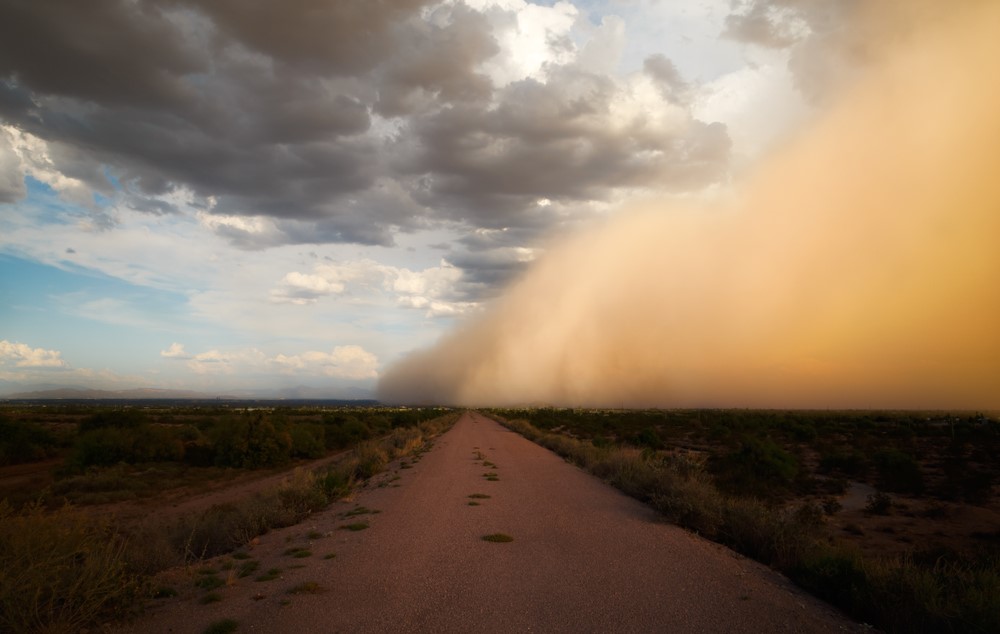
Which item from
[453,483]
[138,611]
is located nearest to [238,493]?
[453,483]

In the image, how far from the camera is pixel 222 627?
610 centimetres

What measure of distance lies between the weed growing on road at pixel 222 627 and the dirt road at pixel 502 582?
13 cm

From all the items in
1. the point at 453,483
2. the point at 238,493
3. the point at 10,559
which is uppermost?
the point at 10,559

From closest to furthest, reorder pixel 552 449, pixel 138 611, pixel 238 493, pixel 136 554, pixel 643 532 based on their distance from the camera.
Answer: pixel 138 611 < pixel 136 554 < pixel 643 532 < pixel 238 493 < pixel 552 449

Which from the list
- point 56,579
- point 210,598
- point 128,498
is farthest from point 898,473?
point 128,498

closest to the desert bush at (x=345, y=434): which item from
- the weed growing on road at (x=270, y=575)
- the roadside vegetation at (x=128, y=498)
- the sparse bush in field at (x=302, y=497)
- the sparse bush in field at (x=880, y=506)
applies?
the roadside vegetation at (x=128, y=498)

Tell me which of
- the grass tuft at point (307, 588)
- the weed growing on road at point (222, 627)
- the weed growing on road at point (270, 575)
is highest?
the weed growing on road at point (222, 627)

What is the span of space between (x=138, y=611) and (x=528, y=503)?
9493 millimetres

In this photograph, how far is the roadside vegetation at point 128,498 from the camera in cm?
611

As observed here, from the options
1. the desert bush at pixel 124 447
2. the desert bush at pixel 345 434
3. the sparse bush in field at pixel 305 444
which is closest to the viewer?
the desert bush at pixel 124 447

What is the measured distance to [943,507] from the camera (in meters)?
18.8

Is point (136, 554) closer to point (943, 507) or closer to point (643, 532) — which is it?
point (643, 532)

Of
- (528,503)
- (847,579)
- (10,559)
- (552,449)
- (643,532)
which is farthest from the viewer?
(552,449)

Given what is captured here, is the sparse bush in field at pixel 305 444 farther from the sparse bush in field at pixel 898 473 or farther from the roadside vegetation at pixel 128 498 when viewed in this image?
the sparse bush in field at pixel 898 473
